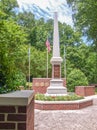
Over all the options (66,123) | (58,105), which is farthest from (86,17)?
(66,123)

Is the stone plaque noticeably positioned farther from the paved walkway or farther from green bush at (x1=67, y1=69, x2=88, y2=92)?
the paved walkway

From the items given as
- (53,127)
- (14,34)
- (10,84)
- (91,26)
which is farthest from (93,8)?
(10,84)

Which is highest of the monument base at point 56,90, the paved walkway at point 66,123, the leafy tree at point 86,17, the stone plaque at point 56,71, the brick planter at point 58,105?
the leafy tree at point 86,17

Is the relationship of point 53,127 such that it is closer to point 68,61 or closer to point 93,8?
point 93,8

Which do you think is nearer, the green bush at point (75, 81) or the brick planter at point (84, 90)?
the brick planter at point (84, 90)

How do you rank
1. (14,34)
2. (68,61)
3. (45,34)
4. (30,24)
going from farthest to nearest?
(30,24)
(45,34)
(68,61)
(14,34)

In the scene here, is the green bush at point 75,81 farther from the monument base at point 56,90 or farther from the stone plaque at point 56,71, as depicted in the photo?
the monument base at point 56,90

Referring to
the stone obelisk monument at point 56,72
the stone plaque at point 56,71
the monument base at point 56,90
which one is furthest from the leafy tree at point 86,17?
the monument base at point 56,90

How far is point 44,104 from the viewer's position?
15969mm

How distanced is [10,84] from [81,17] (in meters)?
27.6

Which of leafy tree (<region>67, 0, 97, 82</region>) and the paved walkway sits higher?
leafy tree (<region>67, 0, 97, 82</region>)

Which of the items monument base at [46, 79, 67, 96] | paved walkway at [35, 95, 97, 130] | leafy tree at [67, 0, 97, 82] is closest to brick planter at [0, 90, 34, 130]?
paved walkway at [35, 95, 97, 130]

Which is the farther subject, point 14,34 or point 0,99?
point 14,34

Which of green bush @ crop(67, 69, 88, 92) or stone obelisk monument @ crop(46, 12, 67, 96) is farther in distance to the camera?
green bush @ crop(67, 69, 88, 92)
